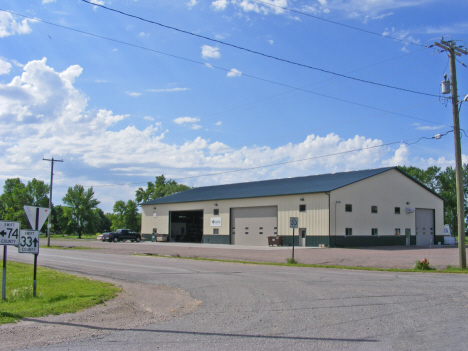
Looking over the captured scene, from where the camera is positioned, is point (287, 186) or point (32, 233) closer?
point (32, 233)

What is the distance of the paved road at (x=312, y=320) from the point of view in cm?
661

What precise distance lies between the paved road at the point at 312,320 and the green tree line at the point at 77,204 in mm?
88083

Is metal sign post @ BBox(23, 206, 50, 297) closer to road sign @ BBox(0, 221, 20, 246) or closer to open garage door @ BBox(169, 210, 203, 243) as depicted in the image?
road sign @ BBox(0, 221, 20, 246)

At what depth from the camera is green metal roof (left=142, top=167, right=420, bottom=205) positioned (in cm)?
4178

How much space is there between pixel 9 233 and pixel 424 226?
46758 millimetres

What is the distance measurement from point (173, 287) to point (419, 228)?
4095cm

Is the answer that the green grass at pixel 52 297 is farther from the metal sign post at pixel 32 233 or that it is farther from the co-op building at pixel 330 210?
the co-op building at pixel 330 210

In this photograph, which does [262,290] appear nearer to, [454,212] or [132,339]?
[132,339]

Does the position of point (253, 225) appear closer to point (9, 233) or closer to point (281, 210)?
point (281, 210)

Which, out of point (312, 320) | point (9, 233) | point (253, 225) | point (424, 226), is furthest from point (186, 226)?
point (312, 320)

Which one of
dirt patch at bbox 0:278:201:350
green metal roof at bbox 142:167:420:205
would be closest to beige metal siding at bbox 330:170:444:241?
green metal roof at bbox 142:167:420:205

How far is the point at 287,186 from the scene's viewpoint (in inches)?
1864

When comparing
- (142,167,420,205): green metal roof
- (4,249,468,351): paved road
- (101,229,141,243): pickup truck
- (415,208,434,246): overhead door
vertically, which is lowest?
(101,229,141,243): pickup truck

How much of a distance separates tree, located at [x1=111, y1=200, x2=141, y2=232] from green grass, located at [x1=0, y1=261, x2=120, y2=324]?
9360cm
